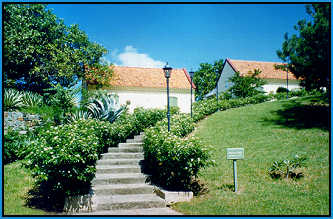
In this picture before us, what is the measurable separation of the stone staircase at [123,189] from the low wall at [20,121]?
429cm

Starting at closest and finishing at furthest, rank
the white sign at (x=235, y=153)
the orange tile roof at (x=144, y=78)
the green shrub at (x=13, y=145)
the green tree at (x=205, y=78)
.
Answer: the white sign at (x=235, y=153)
the green shrub at (x=13, y=145)
the orange tile roof at (x=144, y=78)
the green tree at (x=205, y=78)

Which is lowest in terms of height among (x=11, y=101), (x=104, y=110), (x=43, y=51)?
(x=104, y=110)

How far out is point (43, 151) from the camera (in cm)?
558

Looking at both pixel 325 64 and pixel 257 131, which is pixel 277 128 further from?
pixel 325 64

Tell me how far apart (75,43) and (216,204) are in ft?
56.0

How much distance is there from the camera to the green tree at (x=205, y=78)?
4322cm

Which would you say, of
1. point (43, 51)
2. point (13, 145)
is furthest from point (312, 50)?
point (43, 51)

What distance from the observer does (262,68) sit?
94.5ft

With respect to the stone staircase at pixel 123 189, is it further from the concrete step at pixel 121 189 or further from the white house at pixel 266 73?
the white house at pixel 266 73

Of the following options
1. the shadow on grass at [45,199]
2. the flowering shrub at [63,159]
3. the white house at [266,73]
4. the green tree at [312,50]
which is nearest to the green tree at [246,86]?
the white house at [266,73]

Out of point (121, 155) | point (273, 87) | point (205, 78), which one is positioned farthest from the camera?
point (205, 78)

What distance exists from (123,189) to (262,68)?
2552 centimetres

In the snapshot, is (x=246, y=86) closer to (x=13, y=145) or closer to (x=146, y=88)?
(x=146, y=88)

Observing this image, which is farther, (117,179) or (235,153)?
(117,179)
